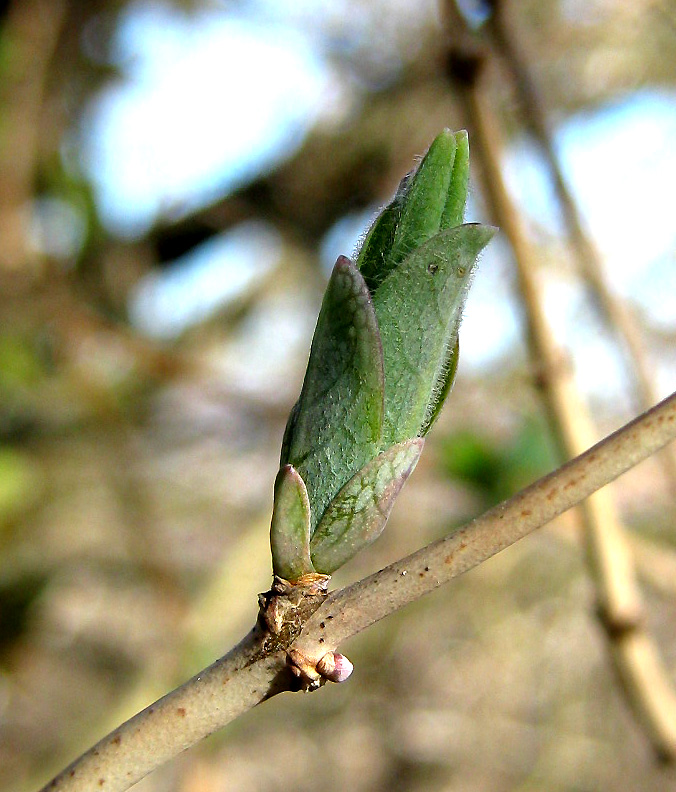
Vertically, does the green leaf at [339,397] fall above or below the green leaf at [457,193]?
below

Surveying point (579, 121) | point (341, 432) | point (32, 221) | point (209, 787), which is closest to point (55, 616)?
point (209, 787)

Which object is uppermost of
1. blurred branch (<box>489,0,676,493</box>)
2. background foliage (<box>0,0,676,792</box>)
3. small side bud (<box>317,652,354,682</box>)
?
background foliage (<box>0,0,676,792</box>)

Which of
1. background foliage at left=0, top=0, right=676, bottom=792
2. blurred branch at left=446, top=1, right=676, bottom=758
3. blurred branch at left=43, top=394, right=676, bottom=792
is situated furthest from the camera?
background foliage at left=0, top=0, right=676, bottom=792

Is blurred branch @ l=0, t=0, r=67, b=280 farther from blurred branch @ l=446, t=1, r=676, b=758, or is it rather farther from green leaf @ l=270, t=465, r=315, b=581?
green leaf @ l=270, t=465, r=315, b=581

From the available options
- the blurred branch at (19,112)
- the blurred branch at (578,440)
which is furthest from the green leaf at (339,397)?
the blurred branch at (19,112)

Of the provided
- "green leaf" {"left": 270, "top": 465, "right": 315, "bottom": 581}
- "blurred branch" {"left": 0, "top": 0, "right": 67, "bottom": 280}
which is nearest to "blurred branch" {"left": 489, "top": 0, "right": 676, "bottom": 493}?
"green leaf" {"left": 270, "top": 465, "right": 315, "bottom": 581}

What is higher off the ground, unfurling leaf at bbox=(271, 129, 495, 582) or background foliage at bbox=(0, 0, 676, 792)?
background foliage at bbox=(0, 0, 676, 792)

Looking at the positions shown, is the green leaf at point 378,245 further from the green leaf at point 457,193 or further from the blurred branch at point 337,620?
the blurred branch at point 337,620
